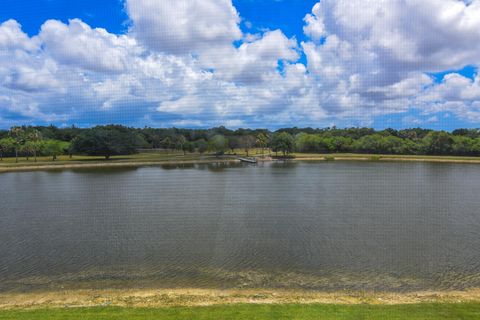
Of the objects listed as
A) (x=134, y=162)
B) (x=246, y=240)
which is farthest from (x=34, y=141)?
(x=246, y=240)

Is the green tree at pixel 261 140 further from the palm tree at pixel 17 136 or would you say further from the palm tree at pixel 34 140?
the palm tree at pixel 17 136

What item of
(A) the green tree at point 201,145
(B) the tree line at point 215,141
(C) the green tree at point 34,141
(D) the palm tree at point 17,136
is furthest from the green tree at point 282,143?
(D) the palm tree at point 17,136

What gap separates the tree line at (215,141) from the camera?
128 feet

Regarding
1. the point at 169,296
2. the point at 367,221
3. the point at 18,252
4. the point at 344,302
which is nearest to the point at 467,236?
the point at 367,221

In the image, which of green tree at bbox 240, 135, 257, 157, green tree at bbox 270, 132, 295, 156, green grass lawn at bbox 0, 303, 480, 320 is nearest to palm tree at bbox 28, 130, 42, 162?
green tree at bbox 240, 135, 257, 157

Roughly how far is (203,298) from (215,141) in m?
38.8

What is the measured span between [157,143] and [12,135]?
17.8 m

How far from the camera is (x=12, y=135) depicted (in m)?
40.4

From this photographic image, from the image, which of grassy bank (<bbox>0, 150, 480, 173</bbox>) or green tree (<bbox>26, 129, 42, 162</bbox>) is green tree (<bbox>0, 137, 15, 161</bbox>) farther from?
green tree (<bbox>26, 129, 42, 162</bbox>)

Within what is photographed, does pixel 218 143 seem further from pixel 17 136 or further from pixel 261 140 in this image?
pixel 17 136

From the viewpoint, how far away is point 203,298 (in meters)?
4.97

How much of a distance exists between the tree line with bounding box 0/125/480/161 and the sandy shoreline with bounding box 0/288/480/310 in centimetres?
3687

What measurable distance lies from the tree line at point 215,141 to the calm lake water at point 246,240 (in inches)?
1058

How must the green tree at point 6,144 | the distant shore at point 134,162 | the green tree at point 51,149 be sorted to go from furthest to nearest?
the green tree at point 51,149 < the green tree at point 6,144 < the distant shore at point 134,162
